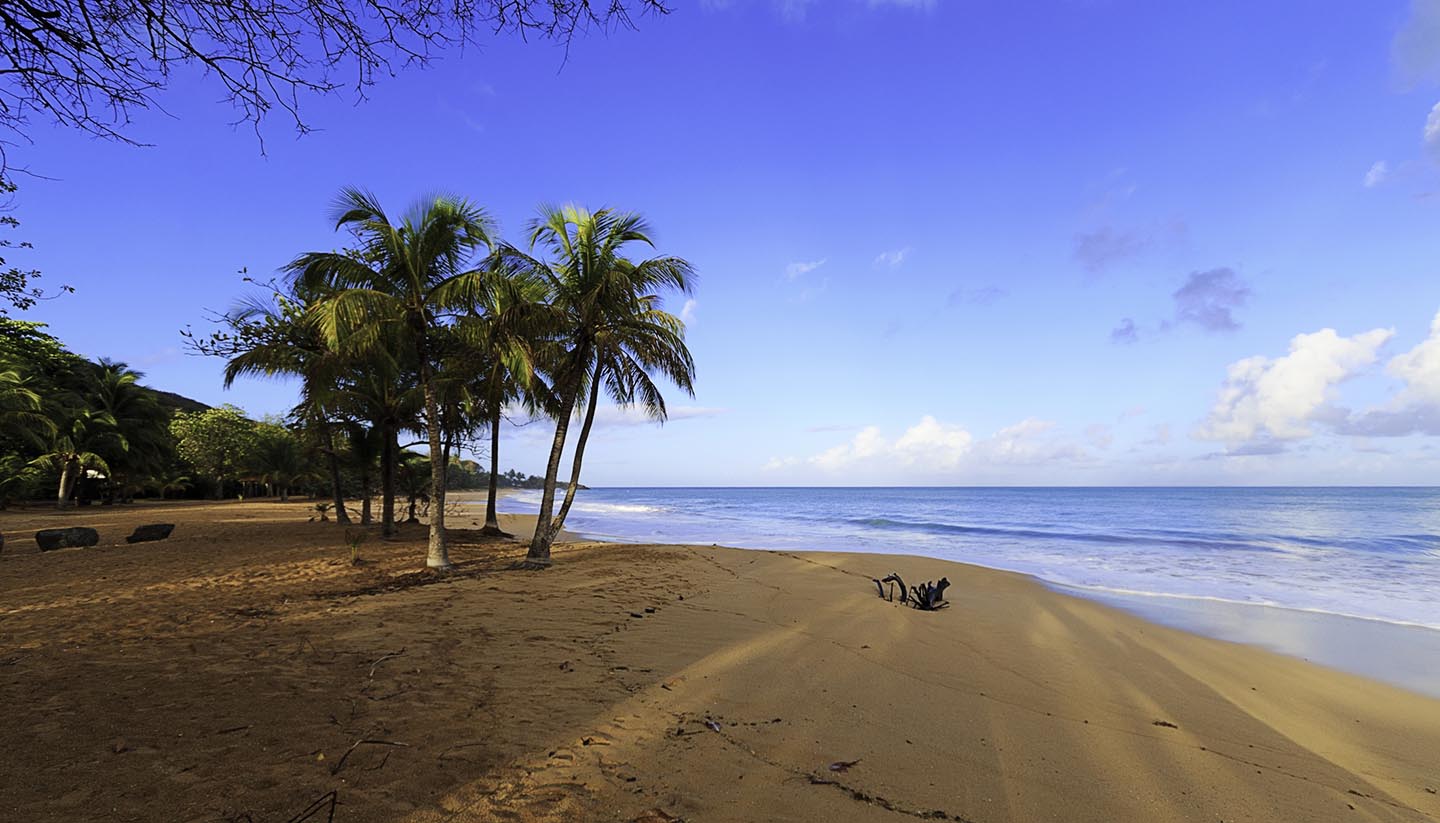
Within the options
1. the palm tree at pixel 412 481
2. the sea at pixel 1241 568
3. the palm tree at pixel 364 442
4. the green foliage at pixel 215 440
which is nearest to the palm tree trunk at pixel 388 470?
the palm tree at pixel 364 442

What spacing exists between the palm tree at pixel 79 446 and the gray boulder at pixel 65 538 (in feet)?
73.9

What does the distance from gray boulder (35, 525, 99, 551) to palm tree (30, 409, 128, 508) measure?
2253 centimetres

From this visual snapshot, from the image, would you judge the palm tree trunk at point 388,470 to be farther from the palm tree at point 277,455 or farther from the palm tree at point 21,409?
the palm tree at point 277,455

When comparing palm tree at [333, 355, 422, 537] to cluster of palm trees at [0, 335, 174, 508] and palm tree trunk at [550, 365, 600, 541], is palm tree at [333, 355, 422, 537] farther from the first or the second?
cluster of palm trees at [0, 335, 174, 508]

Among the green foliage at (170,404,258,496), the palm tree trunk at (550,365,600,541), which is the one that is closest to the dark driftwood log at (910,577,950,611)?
the palm tree trunk at (550,365,600,541)

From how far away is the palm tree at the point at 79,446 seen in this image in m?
28.7

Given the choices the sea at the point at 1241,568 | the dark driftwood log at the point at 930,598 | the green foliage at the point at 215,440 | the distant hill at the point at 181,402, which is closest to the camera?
the sea at the point at 1241,568

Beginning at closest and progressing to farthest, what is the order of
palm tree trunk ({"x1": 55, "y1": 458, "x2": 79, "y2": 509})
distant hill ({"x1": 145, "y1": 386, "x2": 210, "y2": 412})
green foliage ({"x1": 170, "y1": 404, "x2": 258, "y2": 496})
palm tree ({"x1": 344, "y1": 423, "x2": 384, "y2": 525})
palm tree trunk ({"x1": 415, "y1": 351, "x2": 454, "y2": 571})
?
palm tree trunk ({"x1": 415, "y1": 351, "x2": 454, "y2": 571})
palm tree ({"x1": 344, "y1": 423, "x2": 384, "y2": 525})
palm tree trunk ({"x1": 55, "y1": 458, "x2": 79, "y2": 509})
green foliage ({"x1": 170, "y1": 404, "x2": 258, "y2": 496})
distant hill ({"x1": 145, "y1": 386, "x2": 210, "y2": 412})

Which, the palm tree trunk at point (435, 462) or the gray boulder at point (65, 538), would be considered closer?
the palm tree trunk at point (435, 462)

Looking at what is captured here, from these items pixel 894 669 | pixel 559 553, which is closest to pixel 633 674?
pixel 894 669

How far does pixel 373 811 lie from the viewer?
2.61m

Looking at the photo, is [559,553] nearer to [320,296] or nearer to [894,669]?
[320,296]

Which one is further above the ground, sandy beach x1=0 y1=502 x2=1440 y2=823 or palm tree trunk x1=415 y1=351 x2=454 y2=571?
palm tree trunk x1=415 y1=351 x2=454 y2=571

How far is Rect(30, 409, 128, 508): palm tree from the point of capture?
28688mm
